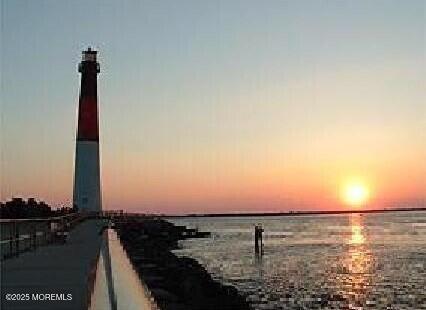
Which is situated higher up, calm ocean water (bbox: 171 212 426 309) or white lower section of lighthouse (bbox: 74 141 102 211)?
white lower section of lighthouse (bbox: 74 141 102 211)

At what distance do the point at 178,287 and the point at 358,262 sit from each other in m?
27.6

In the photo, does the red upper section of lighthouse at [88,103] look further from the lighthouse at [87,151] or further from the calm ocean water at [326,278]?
the calm ocean water at [326,278]

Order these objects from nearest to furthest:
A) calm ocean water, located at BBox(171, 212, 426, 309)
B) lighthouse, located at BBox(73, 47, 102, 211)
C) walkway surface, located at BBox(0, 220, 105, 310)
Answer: walkway surface, located at BBox(0, 220, 105, 310)
calm ocean water, located at BBox(171, 212, 426, 309)
lighthouse, located at BBox(73, 47, 102, 211)

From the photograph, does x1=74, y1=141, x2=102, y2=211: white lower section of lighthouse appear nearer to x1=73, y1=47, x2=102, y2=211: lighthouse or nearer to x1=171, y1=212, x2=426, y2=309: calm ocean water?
x1=73, y1=47, x2=102, y2=211: lighthouse

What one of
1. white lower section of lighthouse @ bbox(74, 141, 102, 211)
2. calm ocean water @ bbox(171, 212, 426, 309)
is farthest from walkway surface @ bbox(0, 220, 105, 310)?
white lower section of lighthouse @ bbox(74, 141, 102, 211)

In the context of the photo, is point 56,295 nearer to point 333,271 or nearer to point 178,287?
point 178,287

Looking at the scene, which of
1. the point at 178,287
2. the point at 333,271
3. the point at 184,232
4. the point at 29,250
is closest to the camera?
the point at 29,250

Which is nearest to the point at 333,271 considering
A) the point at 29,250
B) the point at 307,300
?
the point at 307,300

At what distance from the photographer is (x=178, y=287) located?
1927cm

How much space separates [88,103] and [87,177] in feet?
17.3

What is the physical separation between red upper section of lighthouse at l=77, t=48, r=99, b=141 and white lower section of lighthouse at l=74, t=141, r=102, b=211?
2.12ft

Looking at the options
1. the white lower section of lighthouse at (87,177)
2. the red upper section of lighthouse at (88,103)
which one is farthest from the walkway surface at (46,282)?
the red upper section of lighthouse at (88,103)

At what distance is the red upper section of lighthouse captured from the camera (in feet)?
159

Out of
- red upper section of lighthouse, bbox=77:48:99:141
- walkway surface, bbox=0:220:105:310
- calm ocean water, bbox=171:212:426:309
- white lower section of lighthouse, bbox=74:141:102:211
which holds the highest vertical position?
red upper section of lighthouse, bbox=77:48:99:141
